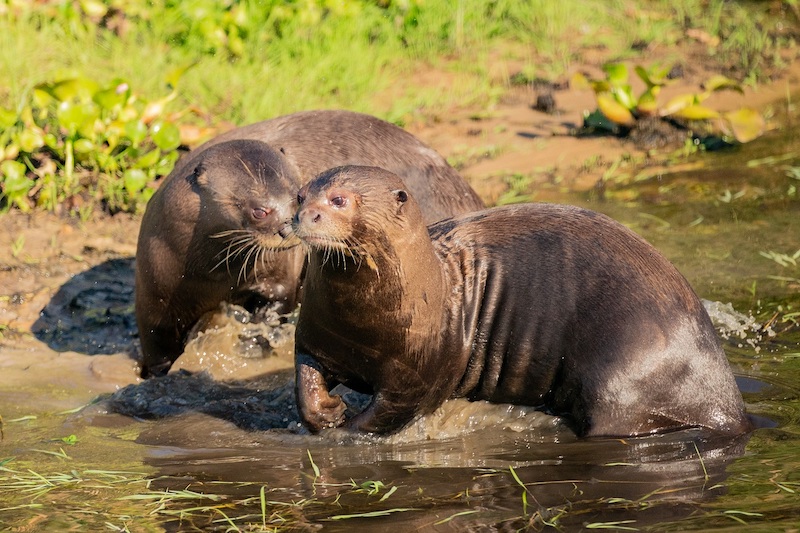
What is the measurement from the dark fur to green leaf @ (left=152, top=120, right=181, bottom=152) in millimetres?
1281

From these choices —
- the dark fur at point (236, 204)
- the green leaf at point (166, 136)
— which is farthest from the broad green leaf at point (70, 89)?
the dark fur at point (236, 204)

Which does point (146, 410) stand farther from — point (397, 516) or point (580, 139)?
point (580, 139)

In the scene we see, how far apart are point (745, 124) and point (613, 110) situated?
97 cm

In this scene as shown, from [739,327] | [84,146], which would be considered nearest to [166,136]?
[84,146]

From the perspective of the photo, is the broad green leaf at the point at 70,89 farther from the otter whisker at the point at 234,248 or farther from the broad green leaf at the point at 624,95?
the broad green leaf at the point at 624,95

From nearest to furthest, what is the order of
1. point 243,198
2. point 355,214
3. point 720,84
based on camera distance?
point 355,214 → point 243,198 → point 720,84

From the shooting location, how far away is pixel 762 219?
752 cm

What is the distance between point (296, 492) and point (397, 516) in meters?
0.48

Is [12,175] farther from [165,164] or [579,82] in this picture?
[579,82]

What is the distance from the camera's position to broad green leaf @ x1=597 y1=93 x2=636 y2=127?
9102 mm

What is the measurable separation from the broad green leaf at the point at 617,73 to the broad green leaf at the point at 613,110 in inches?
4.9

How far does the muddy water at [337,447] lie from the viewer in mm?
3832

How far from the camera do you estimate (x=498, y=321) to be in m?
5.08

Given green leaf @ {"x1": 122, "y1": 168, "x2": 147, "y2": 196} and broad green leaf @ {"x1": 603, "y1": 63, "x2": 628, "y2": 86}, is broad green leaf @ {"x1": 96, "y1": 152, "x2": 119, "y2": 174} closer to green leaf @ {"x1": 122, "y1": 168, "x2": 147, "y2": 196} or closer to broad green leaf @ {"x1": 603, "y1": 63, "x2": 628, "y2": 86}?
green leaf @ {"x1": 122, "y1": 168, "x2": 147, "y2": 196}
